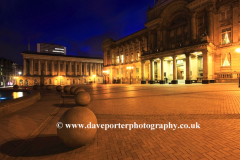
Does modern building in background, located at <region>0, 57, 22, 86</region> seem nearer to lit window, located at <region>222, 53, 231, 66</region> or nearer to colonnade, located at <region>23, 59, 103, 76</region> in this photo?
colonnade, located at <region>23, 59, 103, 76</region>

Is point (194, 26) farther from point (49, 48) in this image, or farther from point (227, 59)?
point (49, 48)

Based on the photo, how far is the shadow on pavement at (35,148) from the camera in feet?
11.8

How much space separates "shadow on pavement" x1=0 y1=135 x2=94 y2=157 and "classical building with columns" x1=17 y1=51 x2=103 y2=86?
7966cm

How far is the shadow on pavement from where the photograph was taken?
3.59 metres

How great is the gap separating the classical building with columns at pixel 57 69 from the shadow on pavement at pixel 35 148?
261 feet

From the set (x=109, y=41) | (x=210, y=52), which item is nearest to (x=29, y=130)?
(x=210, y=52)

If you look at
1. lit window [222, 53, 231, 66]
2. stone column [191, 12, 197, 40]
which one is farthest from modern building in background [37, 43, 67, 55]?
lit window [222, 53, 231, 66]

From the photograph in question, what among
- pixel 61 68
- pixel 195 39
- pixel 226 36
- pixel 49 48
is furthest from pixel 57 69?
pixel 226 36

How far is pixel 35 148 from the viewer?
12.6ft

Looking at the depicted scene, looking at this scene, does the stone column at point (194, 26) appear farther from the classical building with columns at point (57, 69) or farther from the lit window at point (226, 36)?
the classical building with columns at point (57, 69)

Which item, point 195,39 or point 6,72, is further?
point 6,72

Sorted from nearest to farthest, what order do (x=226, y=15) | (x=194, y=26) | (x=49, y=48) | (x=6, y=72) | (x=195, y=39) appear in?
(x=226, y=15), (x=195, y=39), (x=194, y=26), (x=6, y=72), (x=49, y=48)

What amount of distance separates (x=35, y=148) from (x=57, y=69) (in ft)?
313

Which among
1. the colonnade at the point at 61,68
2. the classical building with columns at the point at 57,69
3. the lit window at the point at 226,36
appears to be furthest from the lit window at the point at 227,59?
the colonnade at the point at 61,68
